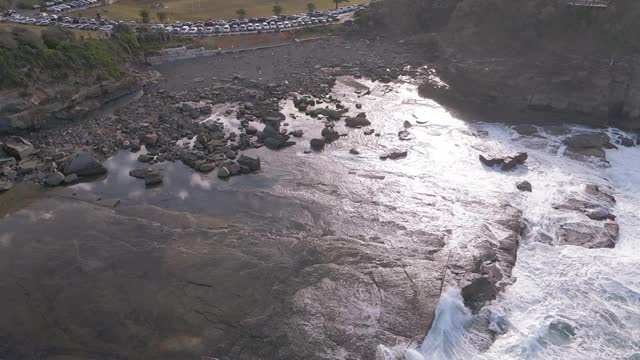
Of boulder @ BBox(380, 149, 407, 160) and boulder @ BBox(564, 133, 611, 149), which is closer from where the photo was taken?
boulder @ BBox(380, 149, 407, 160)

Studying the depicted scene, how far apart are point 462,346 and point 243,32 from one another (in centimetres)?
6661

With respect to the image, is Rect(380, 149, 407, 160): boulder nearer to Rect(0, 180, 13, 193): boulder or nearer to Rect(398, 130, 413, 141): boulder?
Rect(398, 130, 413, 141): boulder

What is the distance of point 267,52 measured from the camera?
244 ft

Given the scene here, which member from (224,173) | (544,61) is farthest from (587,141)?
(224,173)

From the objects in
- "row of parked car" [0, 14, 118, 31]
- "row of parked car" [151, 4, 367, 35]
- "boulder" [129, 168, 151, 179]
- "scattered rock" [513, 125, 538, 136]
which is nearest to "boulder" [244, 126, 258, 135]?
"boulder" [129, 168, 151, 179]

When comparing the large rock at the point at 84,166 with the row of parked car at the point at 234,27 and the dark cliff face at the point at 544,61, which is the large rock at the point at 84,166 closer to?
the dark cliff face at the point at 544,61

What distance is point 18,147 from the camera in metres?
43.1

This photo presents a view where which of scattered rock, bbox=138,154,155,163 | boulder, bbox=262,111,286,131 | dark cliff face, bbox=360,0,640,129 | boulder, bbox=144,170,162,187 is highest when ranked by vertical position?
dark cliff face, bbox=360,0,640,129

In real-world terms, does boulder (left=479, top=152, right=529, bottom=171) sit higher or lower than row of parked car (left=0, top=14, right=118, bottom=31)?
lower

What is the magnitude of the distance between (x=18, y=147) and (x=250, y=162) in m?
20.7

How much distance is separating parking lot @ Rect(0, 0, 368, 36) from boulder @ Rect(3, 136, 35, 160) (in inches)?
1313

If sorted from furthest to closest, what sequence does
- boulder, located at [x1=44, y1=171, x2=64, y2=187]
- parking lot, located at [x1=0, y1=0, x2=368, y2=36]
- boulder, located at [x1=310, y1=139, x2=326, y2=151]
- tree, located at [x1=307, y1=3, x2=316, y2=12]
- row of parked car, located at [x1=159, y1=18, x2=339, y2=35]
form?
tree, located at [x1=307, y1=3, x2=316, y2=12] → row of parked car, located at [x1=159, y1=18, x2=339, y2=35] → parking lot, located at [x1=0, y1=0, x2=368, y2=36] → boulder, located at [x1=310, y1=139, x2=326, y2=151] → boulder, located at [x1=44, y1=171, x2=64, y2=187]

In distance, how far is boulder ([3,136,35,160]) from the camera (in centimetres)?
4266

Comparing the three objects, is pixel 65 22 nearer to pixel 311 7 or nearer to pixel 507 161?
pixel 311 7
